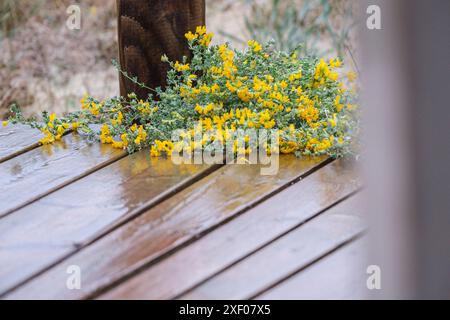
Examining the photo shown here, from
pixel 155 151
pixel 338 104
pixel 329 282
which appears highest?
→ pixel 338 104

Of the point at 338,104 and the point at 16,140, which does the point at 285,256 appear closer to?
the point at 338,104

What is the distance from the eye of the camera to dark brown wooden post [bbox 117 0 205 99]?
2.21 metres

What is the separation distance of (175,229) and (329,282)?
0.39 m

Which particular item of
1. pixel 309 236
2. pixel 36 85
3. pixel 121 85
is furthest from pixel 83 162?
pixel 36 85

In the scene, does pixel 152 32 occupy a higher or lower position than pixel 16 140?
higher

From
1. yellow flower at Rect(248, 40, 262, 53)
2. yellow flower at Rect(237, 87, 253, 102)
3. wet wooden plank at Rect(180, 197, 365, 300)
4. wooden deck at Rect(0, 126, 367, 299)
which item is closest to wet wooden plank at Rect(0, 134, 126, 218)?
wooden deck at Rect(0, 126, 367, 299)

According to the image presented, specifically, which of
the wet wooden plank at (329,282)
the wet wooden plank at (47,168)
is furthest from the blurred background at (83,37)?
the wet wooden plank at (329,282)

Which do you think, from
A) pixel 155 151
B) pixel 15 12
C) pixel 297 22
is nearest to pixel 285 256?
pixel 155 151

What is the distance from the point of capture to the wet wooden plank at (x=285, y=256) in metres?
1.29

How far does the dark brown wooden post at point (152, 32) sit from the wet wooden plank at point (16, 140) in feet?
1.22

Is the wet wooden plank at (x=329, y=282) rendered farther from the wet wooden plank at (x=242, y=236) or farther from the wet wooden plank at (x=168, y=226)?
the wet wooden plank at (x=168, y=226)

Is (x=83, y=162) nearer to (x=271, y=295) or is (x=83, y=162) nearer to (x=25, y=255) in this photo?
(x=25, y=255)

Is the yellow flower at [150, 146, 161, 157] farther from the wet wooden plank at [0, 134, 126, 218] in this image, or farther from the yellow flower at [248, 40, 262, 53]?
the yellow flower at [248, 40, 262, 53]

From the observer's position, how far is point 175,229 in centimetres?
154
